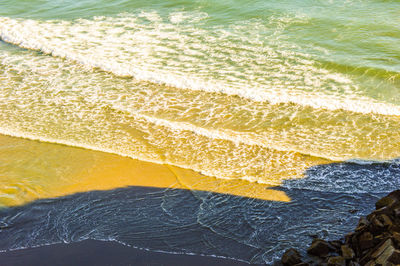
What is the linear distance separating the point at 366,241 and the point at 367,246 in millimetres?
57

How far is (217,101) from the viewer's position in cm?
1077

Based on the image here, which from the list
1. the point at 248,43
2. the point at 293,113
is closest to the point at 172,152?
the point at 293,113

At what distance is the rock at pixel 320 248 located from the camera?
18.2ft

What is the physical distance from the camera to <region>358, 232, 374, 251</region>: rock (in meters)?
5.23

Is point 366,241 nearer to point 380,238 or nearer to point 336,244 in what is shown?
point 380,238

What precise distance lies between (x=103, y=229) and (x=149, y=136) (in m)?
3.07

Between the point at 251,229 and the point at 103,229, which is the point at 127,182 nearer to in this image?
the point at 103,229

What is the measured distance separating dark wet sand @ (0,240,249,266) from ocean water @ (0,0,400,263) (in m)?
0.17

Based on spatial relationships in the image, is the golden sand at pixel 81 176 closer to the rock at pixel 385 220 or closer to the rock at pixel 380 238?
the rock at pixel 385 220

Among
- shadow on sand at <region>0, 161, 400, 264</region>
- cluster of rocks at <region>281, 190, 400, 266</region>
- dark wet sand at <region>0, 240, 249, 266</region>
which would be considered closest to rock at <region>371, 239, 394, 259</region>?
cluster of rocks at <region>281, 190, 400, 266</region>

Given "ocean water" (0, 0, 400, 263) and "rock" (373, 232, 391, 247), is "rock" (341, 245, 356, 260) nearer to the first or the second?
"rock" (373, 232, 391, 247)

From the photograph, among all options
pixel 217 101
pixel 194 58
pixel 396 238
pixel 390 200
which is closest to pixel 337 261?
pixel 396 238

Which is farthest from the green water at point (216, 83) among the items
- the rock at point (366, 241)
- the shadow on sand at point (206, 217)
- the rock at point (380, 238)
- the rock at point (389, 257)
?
the rock at point (389, 257)

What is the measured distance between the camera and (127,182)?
7629mm
